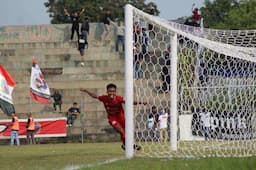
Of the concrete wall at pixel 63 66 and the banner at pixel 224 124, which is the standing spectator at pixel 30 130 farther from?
the banner at pixel 224 124

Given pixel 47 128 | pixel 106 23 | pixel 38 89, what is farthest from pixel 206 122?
pixel 106 23

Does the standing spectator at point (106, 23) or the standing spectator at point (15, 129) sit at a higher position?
the standing spectator at point (106, 23)

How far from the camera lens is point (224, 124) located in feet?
65.9

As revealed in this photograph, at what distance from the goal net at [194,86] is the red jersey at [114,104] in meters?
0.58

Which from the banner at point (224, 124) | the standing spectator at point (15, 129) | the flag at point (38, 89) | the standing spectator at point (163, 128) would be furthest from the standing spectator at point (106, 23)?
the banner at point (224, 124)

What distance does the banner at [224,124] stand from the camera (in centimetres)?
1936

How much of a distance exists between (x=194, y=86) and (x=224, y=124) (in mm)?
1595

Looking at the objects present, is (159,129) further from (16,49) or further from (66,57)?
(16,49)

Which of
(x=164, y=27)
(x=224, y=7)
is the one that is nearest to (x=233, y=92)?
(x=164, y=27)

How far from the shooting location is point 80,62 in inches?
1543

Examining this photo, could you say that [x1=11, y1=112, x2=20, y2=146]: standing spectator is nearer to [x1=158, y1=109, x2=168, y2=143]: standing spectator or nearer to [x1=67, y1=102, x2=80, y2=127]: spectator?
[x1=67, y1=102, x2=80, y2=127]: spectator

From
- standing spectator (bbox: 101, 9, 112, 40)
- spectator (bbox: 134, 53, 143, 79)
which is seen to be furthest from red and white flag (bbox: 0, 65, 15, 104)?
standing spectator (bbox: 101, 9, 112, 40)

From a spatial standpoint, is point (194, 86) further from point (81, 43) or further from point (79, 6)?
point (79, 6)

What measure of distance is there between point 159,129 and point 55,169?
8522mm
